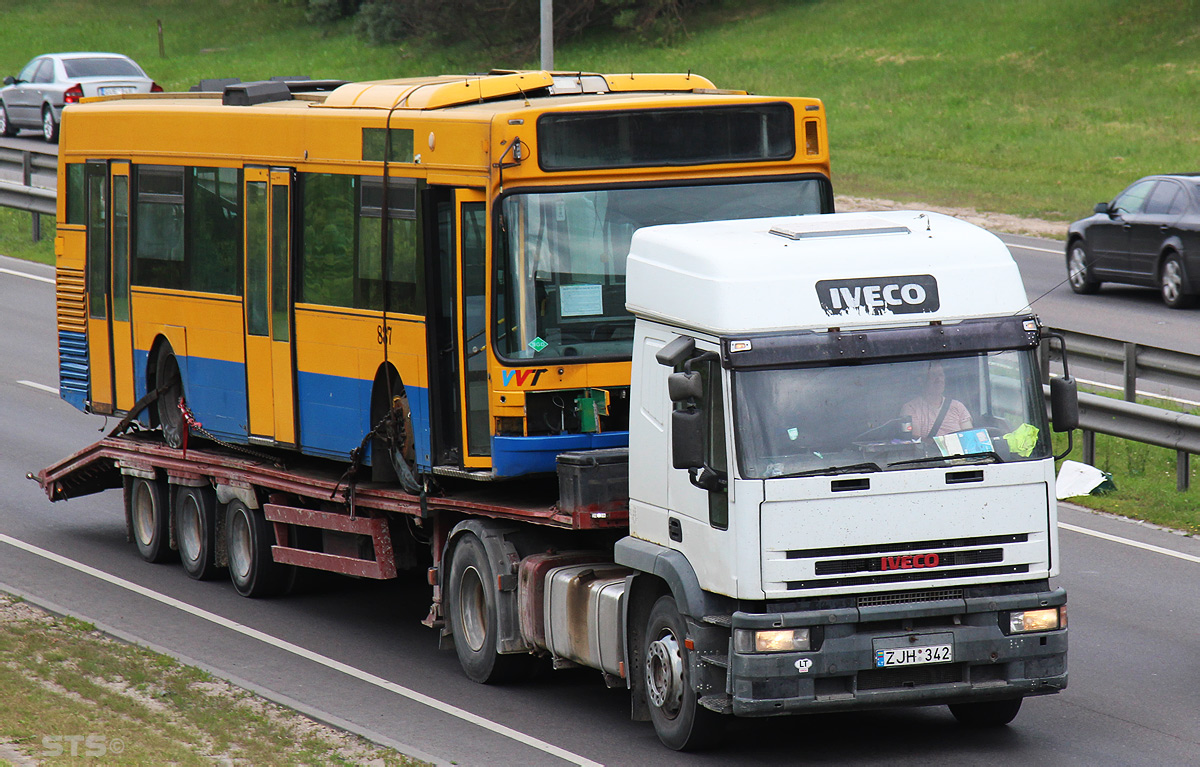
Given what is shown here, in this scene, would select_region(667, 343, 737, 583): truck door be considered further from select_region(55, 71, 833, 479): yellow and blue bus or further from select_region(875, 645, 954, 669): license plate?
select_region(875, 645, 954, 669): license plate

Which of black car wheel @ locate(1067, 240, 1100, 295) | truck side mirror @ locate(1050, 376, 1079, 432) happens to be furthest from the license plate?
black car wheel @ locate(1067, 240, 1100, 295)

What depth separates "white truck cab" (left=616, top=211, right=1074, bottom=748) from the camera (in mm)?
8453

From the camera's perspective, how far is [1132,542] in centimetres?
1379

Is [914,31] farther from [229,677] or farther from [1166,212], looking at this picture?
[229,677]

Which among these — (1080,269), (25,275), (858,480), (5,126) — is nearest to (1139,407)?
(858,480)

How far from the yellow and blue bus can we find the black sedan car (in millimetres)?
13059

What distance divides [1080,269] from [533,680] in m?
15.7

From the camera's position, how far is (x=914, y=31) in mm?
46531

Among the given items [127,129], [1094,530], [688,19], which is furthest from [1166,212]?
[688,19]

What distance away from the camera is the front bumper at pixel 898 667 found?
8.42 m

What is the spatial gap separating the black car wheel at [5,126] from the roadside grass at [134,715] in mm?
31189

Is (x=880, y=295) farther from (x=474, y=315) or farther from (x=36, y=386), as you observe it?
(x=36, y=386)

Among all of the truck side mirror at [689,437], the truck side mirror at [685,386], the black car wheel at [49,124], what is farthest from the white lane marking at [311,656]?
the black car wheel at [49,124]

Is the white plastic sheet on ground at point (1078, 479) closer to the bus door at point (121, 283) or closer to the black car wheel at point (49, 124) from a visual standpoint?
the bus door at point (121, 283)
